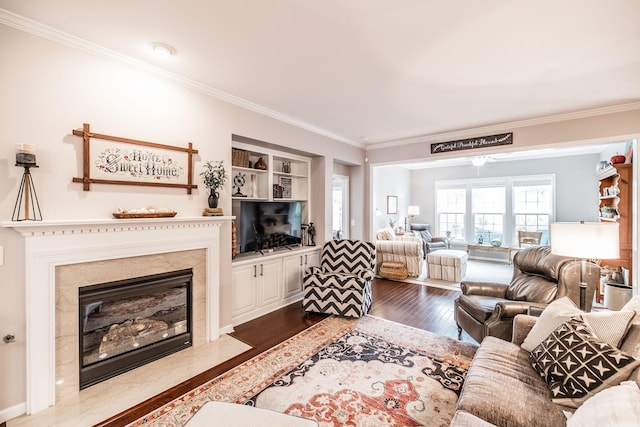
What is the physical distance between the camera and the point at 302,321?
3572 mm

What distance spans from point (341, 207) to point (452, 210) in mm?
4193

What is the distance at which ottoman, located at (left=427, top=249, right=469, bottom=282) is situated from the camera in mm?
5324

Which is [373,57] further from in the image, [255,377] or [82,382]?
[82,382]

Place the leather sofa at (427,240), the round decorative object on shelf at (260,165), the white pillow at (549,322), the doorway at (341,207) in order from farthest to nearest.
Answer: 1. the leather sofa at (427,240)
2. the doorway at (341,207)
3. the round decorative object on shelf at (260,165)
4. the white pillow at (549,322)

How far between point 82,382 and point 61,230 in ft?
3.99

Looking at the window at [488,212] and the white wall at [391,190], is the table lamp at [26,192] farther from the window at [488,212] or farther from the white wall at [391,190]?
the window at [488,212]

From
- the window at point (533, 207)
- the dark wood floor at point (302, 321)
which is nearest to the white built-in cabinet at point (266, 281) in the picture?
the dark wood floor at point (302, 321)

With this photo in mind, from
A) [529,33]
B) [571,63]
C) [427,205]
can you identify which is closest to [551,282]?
[571,63]

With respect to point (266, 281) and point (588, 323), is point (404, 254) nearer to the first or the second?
point (266, 281)

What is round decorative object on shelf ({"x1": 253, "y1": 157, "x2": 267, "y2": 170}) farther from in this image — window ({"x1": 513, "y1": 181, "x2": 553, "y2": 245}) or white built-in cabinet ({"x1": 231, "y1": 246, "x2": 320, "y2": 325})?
window ({"x1": 513, "y1": 181, "x2": 553, "y2": 245})

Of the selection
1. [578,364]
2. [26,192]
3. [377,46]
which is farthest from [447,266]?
[26,192]

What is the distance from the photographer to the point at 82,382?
2.21 metres

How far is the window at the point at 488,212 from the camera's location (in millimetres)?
7578

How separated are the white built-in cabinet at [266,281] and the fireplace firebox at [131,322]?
26.6 inches
